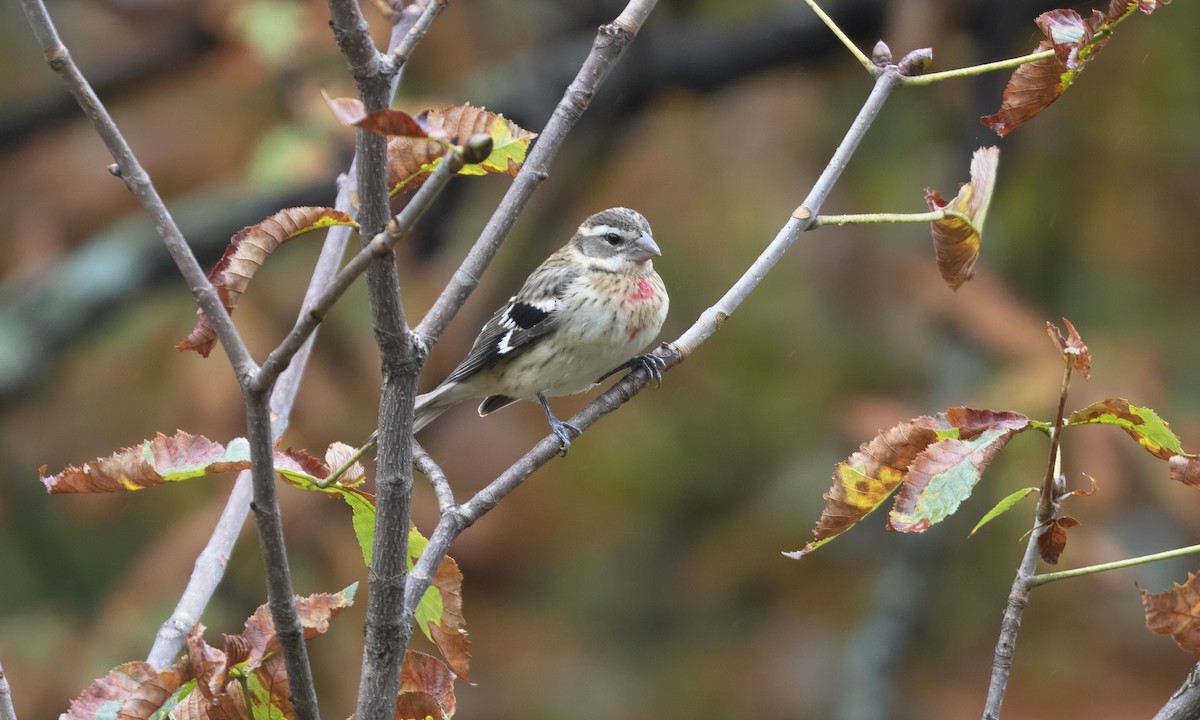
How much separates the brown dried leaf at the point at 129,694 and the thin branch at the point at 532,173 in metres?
0.74

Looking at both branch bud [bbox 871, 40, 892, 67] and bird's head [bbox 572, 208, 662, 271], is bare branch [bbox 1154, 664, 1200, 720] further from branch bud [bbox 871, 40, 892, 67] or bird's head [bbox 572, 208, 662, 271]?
bird's head [bbox 572, 208, 662, 271]

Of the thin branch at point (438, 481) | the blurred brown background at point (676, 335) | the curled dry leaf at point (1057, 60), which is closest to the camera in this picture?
the curled dry leaf at point (1057, 60)

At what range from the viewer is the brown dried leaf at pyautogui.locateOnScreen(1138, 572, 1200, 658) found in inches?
78.6

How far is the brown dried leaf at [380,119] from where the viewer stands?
1.55 metres

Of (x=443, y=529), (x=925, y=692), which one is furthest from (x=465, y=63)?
(x=443, y=529)

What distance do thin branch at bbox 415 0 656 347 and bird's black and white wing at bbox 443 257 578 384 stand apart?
3.19 metres

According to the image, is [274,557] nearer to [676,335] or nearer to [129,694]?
[129,694]

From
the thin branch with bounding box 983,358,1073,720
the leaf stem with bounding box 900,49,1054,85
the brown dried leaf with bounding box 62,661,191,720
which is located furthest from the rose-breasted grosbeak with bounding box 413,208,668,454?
the brown dried leaf with bounding box 62,661,191,720

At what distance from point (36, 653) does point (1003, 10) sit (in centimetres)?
720

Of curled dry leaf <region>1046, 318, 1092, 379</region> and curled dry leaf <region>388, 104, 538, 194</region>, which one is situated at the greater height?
curled dry leaf <region>388, 104, 538, 194</region>

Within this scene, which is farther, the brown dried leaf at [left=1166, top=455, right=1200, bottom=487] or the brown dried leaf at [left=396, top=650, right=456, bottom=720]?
the brown dried leaf at [left=396, top=650, right=456, bottom=720]

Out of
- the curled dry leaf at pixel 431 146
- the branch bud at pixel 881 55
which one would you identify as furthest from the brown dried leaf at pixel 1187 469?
the curled dry leaf at pixel 431 146

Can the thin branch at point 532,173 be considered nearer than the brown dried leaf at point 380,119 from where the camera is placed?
No

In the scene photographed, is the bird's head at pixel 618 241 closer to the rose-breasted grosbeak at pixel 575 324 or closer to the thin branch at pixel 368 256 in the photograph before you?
the rose-breasted grosbeak at pixel 575 324
